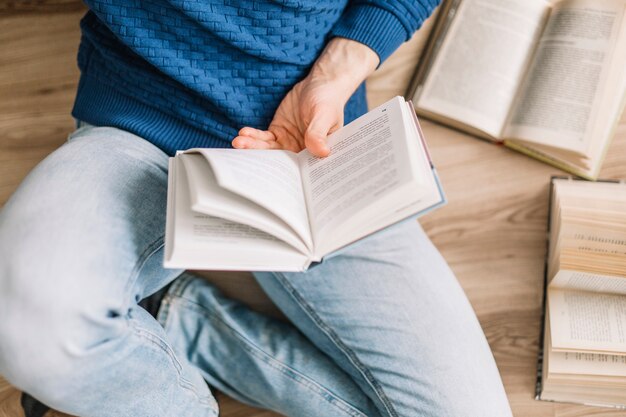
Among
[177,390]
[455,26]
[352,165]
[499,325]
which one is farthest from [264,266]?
[455,26]

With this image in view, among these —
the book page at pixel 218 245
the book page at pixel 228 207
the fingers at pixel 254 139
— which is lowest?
→ the book page at pixel 218 245

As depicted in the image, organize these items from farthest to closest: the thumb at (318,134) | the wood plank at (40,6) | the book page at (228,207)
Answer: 1. the wood plank at (40,6)
2. the thumb at (318,134)
3. the book page at (228,207)

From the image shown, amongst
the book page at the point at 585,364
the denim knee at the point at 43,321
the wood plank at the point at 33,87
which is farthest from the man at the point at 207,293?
the wood plank at the point at 33,87

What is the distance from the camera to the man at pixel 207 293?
624mm

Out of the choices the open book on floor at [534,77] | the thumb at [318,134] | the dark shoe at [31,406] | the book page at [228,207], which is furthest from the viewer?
the open book on floor at [534,77]

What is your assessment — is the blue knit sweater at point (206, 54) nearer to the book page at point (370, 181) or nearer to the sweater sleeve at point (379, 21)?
the sweater sleeve at point (379, 21)

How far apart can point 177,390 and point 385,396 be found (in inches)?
11.1

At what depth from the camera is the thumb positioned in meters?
0.66

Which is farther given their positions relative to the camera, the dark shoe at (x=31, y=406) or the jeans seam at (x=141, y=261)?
the dark shoe at (x=31, y=406)

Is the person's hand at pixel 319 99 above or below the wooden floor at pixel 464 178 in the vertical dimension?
above

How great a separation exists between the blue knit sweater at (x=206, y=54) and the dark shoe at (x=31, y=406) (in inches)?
17.9

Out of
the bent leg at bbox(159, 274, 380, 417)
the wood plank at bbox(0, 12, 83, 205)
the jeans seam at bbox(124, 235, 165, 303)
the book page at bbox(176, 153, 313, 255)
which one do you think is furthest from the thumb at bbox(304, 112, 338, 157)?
the wood plank at bbox(0, 12, 83, 205)

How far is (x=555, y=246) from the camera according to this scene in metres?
0.99

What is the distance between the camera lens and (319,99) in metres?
0.73
